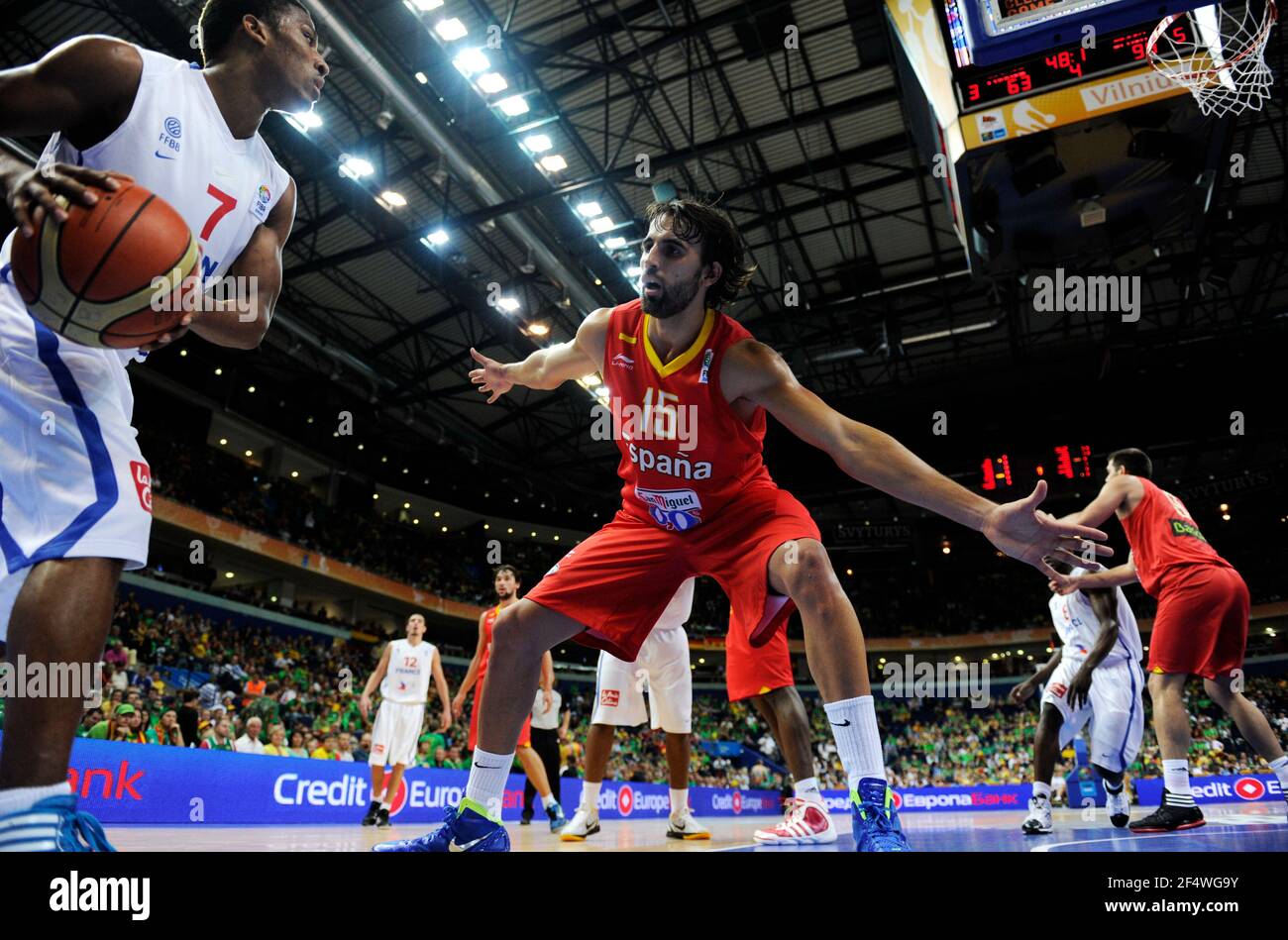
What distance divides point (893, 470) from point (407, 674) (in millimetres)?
7165

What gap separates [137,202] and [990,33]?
4.97 m

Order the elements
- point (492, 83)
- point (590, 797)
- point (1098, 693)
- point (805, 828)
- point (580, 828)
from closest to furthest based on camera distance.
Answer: point (805, 828), point (580, 828), point (590, 797), point (1098, 693), point (492, 83)

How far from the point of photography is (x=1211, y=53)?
522cm

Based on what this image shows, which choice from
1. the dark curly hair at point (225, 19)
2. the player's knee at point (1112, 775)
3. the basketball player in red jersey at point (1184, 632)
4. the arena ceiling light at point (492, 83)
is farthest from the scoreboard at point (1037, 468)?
the dark curly hair at point (225, 19)

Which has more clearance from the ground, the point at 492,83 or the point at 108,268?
the point at 492,83

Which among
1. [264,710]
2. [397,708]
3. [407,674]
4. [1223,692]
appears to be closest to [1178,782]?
[1223,692]

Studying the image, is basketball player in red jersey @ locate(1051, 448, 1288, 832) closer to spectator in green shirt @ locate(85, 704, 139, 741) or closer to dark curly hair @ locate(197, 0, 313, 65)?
dark curly hair @ locate(197, 0, 313, 65)

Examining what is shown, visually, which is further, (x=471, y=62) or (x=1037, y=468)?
(x=1037, y=468)

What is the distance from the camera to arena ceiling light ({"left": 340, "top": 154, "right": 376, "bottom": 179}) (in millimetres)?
12312

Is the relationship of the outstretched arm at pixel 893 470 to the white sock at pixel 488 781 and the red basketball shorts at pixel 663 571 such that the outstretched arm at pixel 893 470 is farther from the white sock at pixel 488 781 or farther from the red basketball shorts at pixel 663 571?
the white sock at pixel 488 781

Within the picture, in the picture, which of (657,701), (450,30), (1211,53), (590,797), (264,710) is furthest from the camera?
(264,710)

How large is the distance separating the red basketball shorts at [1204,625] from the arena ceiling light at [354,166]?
11827 millimetres

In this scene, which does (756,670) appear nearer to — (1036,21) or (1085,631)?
(1085,631)

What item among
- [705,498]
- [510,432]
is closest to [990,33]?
[705,498]
